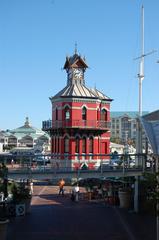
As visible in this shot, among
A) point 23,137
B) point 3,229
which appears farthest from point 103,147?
point 23,137

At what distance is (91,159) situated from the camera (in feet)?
131

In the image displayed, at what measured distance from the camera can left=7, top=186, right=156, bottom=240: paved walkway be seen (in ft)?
53.3

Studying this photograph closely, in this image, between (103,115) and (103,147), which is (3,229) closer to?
(103,147)

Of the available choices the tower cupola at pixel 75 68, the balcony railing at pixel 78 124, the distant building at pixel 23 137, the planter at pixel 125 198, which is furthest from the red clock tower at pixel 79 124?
the distant building at pixel 23 137

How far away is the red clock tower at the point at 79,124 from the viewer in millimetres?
39844

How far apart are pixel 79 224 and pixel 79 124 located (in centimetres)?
2177

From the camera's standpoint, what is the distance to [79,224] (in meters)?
18.5

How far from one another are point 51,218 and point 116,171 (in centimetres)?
446

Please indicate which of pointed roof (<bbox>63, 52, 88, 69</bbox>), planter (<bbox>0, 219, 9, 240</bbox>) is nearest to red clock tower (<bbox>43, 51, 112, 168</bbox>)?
pointed roof (<bbox>63, 52, 88, 69</bbox>)

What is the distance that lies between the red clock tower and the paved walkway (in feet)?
50.6

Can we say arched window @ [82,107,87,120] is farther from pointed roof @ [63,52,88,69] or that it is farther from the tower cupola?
pointed roof @ [63,52,88,69]

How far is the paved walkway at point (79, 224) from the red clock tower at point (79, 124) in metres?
15.4

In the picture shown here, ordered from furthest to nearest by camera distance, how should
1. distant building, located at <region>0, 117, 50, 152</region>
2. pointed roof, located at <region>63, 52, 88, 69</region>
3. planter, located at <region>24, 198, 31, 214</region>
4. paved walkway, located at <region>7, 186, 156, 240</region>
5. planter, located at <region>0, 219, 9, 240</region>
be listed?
distant building, located at <region>0, 117, 50, 152</region>
pointed roof, located at <region>63, 52, 88, 69</region>
planter, located at <region>24, 198, 31, 214</region>
paved walkway, located at <region>7, 186, 156, 240</region>
planter, located at <region>0, 219, 9, 240</region>

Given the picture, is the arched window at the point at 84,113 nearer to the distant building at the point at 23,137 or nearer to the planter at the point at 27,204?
the planter at the point at 27,204
